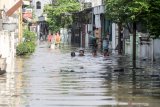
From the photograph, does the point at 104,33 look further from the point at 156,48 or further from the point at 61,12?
the point at 61,12

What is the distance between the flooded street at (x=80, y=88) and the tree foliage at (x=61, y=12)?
61.7 m

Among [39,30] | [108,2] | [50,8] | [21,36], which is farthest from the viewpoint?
[39,30]

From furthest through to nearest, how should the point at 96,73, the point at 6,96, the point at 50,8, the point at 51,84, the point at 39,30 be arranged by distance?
the point at 39,30
the point at 50,8
the point at 96,73
the point at 51,84
the point at 6,96

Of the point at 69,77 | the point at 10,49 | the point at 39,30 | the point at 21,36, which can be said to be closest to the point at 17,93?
the point at 69,77

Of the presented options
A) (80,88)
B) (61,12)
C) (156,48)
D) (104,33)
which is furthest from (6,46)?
(61,12)

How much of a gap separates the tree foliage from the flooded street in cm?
6167

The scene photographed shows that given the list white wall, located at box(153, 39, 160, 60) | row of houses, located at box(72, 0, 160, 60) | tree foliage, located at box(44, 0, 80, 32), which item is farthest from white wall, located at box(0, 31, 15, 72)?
tree foliage, located at box(44, 0, 80, 32)

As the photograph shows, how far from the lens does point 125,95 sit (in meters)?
20.1

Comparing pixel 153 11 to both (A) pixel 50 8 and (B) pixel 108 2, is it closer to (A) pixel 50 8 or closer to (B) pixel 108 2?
(B) pixel 108 2

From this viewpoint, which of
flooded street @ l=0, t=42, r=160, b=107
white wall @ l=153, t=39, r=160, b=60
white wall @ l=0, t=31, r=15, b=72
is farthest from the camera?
white wall @ l=153, t=39, r=160, b=60

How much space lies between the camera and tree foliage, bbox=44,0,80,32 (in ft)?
309

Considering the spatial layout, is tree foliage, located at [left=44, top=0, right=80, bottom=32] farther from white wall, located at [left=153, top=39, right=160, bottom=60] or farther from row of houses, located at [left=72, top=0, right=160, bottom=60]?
white wall, located at [left=153, top=39, right=160, bottom=60]

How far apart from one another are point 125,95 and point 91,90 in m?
1.82

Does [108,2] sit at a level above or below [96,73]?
above
